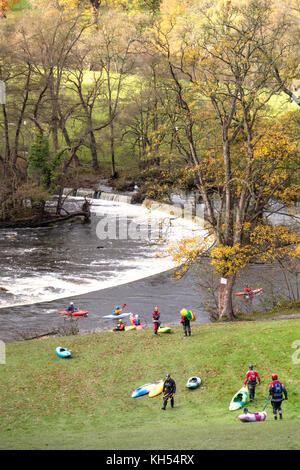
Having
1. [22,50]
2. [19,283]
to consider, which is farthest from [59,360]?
[22,50]

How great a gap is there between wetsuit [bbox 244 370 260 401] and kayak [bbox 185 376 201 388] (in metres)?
2.15

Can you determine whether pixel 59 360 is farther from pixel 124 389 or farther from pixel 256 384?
pixel 256 384

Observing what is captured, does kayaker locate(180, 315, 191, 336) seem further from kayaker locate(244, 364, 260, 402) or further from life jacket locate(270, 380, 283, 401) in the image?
life jacket locate(270, 380, 283, 401)

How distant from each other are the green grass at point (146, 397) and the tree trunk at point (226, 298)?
12.1ft

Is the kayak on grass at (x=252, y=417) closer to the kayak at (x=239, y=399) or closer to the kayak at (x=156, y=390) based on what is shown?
the kayak at (x=239, y=399)

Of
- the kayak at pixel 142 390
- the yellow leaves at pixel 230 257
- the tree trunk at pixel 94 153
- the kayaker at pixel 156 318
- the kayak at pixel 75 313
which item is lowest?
the kayak at pixel 75 313

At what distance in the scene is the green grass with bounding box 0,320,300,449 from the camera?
13.9 meters

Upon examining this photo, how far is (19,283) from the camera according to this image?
128ft

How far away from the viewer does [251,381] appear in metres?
16.7

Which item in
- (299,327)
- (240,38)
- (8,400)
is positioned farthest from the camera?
(240,38)

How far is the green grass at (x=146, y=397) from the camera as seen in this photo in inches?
548

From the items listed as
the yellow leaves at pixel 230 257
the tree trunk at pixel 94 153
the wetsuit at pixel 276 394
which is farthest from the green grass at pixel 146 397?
the tree trunk at pixel 94 153

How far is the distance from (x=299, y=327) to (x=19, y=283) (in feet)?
76.0

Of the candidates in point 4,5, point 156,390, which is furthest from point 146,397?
point 4,5
